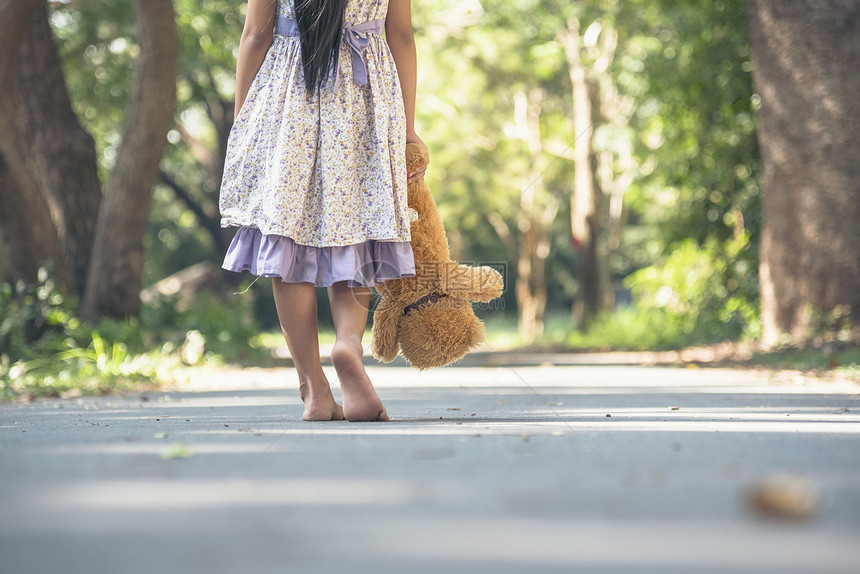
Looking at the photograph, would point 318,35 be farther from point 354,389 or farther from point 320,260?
point 354,389

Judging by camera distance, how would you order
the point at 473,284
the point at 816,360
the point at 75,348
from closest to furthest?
1. the point at 473,284
2. the point at 816,360
3. the point at 75,348

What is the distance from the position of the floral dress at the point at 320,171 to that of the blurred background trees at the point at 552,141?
1423 mm

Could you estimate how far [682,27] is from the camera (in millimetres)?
14008

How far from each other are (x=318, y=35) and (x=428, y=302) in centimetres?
117

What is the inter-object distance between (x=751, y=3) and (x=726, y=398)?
215 inches

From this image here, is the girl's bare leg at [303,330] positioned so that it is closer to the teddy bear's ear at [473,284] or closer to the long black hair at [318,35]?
the teddy bear's ear at [473,284]

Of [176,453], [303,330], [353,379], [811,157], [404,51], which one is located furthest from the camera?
[811,157]

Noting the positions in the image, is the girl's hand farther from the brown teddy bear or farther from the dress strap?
the dress strap

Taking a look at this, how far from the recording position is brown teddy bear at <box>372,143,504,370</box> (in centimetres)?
429

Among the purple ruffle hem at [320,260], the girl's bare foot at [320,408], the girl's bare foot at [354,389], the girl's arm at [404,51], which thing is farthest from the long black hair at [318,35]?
the girl's bare foot at [320,408]

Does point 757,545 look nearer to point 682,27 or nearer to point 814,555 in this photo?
point 814,555

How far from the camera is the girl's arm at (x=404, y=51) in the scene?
442 cm

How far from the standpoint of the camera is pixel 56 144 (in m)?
10.4

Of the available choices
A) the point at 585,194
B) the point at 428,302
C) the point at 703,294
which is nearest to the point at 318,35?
the point at 428,302
